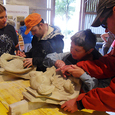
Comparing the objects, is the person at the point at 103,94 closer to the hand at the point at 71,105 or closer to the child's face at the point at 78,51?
the hand at the point at 71,105

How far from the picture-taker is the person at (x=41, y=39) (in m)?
1.90

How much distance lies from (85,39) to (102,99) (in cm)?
62

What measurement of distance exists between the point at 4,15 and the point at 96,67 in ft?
5.21

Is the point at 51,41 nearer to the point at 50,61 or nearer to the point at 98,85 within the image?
the point at 50,61

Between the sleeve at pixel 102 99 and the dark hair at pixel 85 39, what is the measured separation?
0.47 metres

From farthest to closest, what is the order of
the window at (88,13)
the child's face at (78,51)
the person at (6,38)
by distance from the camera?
the window at (88,13)
the person at (6,38)
the child's face at (78,51)

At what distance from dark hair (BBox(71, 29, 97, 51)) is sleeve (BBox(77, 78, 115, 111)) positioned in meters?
0.47

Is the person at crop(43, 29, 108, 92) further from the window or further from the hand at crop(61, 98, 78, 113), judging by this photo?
the window

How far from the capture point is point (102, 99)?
97 centimetres

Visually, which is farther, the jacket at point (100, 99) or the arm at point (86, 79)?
the arm at point (86, 79)


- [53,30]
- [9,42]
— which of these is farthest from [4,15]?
[53,30]

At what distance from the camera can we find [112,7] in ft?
3.16

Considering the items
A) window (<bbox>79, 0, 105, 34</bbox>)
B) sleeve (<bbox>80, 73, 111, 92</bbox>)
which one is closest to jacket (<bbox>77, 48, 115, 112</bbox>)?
sleeve (<bbox>80, 73, 111, 92</bbox>)

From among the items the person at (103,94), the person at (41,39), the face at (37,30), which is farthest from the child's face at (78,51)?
the face at (37,30)
